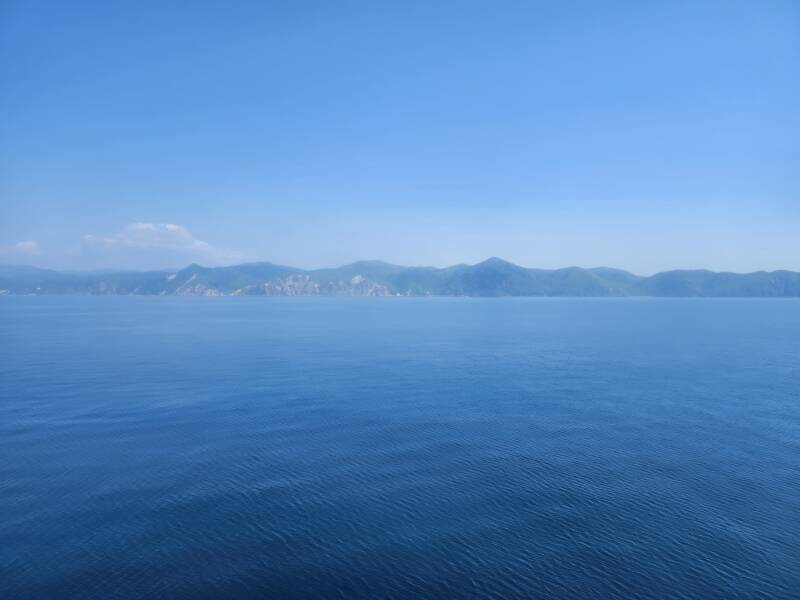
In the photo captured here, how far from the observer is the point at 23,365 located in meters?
79.8

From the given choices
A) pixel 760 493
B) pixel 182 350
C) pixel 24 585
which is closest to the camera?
pixel 24 585

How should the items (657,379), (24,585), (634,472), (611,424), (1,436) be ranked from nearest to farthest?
(24,585), (634,472), (1,436), (611,424), (657,379)

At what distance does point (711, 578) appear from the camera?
25344 millimetres

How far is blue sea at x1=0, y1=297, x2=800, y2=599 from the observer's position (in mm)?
25516

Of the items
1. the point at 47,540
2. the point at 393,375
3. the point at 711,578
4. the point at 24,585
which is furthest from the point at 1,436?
the point at 711,578

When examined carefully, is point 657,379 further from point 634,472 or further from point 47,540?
point 47,540

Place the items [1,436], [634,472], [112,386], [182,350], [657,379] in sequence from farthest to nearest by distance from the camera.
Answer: [182,350] < [657,379] < [112,386] < [1,436] < [634,472]

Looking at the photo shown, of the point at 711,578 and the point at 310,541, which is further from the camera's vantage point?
the point at 310,541

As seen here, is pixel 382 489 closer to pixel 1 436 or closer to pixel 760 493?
pixel 760 493

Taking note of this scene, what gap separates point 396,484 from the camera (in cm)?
3628

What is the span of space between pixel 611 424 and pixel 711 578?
28.1 m

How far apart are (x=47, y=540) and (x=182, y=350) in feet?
271

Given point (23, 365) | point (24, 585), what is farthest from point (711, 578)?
point (23, 365)

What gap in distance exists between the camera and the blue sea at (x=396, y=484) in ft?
83.7
